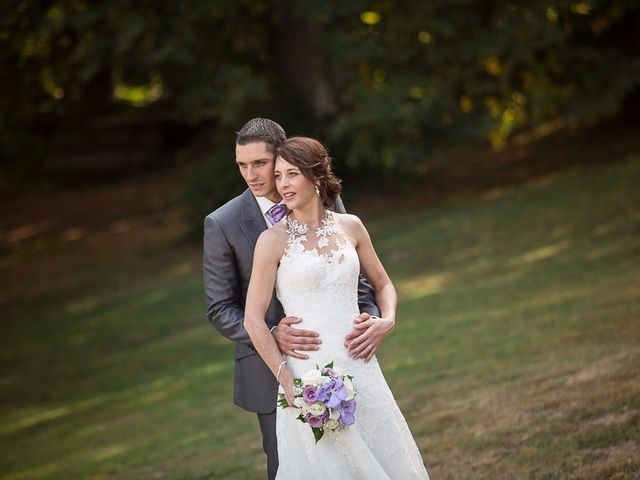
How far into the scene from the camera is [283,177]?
14.7 ft

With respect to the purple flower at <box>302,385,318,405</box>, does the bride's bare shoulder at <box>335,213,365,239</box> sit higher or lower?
higher

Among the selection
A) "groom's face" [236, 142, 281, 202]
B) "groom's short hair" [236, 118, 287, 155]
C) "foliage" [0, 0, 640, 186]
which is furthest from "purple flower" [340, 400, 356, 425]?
"foliage" [0, 0, 640, 186]

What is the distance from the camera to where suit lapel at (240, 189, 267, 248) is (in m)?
4.79

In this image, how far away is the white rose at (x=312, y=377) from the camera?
4.29 metres

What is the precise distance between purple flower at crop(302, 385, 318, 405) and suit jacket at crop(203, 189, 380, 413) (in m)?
0.48

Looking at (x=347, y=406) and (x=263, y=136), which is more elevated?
(x=263, y=136)

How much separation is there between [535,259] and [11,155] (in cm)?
1137

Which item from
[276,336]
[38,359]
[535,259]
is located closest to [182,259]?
[38,359]

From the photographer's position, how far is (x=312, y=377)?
430 cm

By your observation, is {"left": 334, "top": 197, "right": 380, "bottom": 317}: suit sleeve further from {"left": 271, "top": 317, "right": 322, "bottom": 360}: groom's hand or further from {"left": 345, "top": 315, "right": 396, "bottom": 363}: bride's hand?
{"left": 271, "top": 317, "right": 322, "bottom": 360}: groom's hand

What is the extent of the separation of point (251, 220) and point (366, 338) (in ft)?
2.77

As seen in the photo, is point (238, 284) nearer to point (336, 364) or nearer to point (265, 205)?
point (265, 205)

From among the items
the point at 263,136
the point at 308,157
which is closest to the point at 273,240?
the point at 308,157

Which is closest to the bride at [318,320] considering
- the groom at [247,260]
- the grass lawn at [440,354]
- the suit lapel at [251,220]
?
the groom at [247,260]
